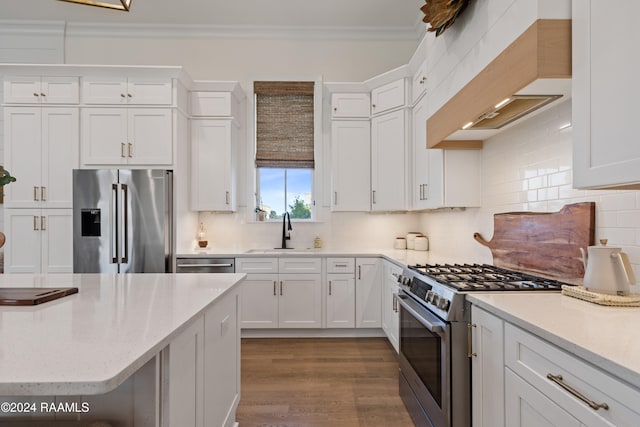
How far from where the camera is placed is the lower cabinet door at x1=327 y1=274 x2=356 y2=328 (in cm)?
355

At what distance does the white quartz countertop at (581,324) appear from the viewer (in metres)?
0.81

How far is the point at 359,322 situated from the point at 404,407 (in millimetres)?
1319

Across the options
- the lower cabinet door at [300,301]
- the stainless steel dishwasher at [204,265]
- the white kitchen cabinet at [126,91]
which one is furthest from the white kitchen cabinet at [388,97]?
the stainless steel dishwasher at [204,265]

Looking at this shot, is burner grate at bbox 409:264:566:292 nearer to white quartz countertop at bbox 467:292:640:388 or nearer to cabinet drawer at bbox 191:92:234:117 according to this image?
white quartz countertop at bbox 467:292:640:388

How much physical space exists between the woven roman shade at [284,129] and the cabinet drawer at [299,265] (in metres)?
1.22

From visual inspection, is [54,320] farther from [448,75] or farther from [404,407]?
[448,75]

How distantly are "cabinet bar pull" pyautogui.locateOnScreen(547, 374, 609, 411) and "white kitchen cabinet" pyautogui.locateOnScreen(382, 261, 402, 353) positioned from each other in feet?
6.15

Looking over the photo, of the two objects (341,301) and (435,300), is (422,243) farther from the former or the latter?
(435,300)

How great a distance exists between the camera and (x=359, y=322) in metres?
3.55

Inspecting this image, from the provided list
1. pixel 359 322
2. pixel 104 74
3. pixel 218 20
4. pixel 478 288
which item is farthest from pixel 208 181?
pixel 478 288

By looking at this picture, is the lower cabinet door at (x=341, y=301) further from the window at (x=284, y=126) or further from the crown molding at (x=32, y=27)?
the crown molding at (x=32, y=27)

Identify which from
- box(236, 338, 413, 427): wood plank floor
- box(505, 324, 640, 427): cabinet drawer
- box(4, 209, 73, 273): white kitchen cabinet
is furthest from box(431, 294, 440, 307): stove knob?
box(4, 209, 73, 273): white kitchen cabinet

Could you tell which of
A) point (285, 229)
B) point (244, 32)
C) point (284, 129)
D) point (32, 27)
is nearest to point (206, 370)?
point (285, 229)

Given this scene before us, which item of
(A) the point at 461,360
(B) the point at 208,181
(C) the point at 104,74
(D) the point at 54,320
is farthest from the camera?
(B) the point at 208,181
